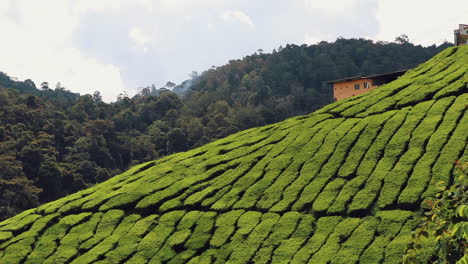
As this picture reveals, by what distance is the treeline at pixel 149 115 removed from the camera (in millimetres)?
73250

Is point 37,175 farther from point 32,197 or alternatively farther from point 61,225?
point 61,225

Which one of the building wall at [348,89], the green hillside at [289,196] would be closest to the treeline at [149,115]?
the green hillside at [289,196]

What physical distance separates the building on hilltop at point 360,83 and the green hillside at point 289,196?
26.7ft

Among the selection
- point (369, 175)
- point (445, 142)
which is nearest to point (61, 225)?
point (369, 175)

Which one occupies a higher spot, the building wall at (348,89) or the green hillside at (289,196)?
the building wall at (348,89)

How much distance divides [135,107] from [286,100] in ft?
106

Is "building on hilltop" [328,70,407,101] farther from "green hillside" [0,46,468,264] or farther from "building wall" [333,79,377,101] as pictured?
"green hillside" [0,46,468,264]

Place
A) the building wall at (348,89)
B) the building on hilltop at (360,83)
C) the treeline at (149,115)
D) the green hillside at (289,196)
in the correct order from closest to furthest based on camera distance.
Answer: the green hillside at (289,196) → the building on hilltop at (360,83) → the building wall at (348,89) → the treeline at (149,115)

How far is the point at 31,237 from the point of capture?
38281mm

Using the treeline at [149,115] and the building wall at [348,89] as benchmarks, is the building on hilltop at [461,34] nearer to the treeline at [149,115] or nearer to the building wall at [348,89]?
the building wall at [348,89]

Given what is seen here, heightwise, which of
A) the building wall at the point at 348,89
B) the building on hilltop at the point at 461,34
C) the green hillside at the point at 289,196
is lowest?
the green hillside at the point at 289,196

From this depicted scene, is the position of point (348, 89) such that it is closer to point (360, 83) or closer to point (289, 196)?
point (360, 83)

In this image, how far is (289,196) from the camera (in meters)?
33.9

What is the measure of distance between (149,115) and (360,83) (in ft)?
193
